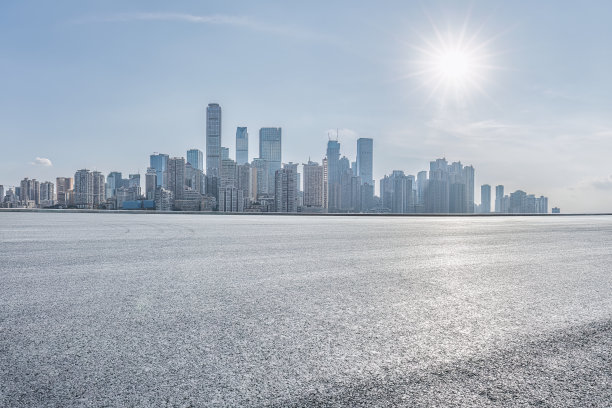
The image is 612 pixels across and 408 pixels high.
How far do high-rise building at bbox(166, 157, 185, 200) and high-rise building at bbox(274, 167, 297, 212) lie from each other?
37055 millimetres

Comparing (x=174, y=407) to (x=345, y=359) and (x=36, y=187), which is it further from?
(x=36, y=187)

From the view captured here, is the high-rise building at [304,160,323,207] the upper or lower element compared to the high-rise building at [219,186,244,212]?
upper

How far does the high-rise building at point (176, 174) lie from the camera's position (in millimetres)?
118062

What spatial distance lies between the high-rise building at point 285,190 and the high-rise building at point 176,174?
37055mm

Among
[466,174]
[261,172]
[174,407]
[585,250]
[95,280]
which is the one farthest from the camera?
[261,172]

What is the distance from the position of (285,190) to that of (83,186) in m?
66.5

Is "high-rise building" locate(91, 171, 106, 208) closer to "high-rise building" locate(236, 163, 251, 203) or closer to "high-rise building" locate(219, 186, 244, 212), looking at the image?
"high-rise building" locate(236, 163, 251, 203)

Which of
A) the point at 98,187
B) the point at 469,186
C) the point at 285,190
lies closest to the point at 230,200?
the point at 285,190

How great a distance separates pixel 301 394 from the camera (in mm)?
2141

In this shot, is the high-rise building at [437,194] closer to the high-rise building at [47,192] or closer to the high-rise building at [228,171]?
the high-rise building at [228,171]

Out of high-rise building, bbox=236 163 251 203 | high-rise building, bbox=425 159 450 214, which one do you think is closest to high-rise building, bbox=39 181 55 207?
high-rise building, bbox=236 163 251 203

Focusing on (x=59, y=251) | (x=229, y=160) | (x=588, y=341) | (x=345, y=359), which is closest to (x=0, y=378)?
(x=345, y=359)

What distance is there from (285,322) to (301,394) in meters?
1.31

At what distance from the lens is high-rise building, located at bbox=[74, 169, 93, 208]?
117 meters
